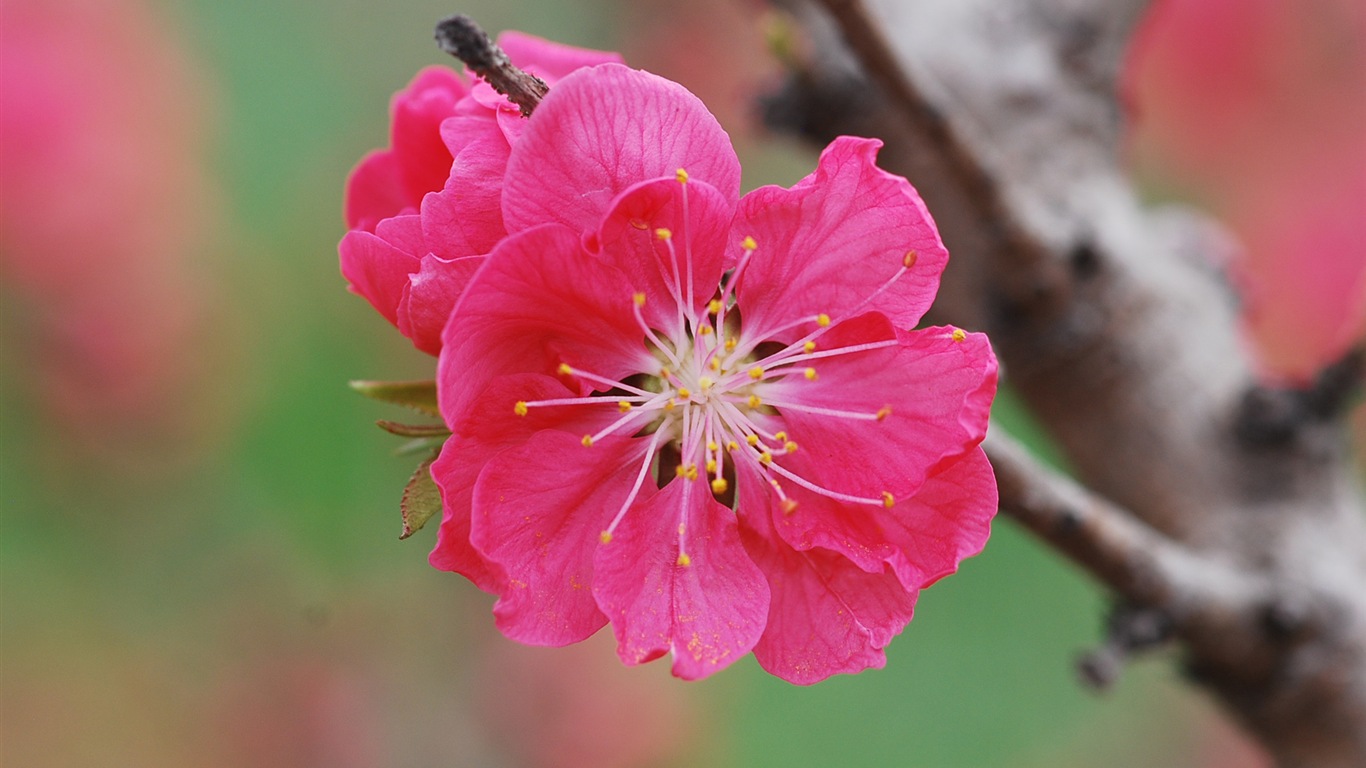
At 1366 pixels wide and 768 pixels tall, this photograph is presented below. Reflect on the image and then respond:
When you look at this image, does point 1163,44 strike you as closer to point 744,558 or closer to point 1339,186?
point 1339,186

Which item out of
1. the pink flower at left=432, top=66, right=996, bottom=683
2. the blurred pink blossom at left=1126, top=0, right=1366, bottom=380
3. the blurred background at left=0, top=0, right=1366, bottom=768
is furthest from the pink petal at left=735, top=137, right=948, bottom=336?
the blurred pink blossom at left=1126, top=0, right=1366, bottom=380

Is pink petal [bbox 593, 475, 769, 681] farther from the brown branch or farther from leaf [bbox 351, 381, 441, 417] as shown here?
the brown branch

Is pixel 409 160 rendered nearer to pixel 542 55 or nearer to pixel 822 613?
pixel 542 55

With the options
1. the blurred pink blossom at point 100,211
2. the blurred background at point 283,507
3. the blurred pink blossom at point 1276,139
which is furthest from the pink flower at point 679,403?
the blurred pink blossom at point 1276,139

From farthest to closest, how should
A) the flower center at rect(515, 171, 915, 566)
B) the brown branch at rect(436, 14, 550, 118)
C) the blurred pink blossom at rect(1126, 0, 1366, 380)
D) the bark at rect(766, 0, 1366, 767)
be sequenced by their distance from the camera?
the blurred pink blossom at rect(1126, 0, 1366, 380) < the bark at rect(766, 0, 1366, 767) < the flower center at rect(515, 171, 915, 566) < the brown branch at rect(436, 14, 550, 118)

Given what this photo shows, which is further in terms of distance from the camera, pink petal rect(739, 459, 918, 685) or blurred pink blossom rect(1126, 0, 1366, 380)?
blurred pink blossom rect(1126, 0, 1366, 380)

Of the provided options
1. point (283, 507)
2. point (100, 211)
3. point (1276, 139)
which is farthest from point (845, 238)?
point (1276, 139)

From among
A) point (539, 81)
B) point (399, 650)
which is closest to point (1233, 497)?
point (539, 81)
